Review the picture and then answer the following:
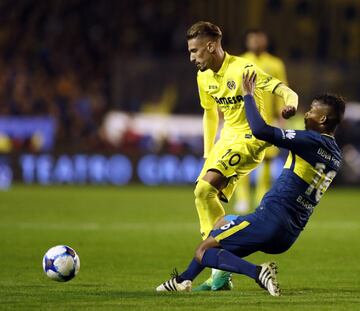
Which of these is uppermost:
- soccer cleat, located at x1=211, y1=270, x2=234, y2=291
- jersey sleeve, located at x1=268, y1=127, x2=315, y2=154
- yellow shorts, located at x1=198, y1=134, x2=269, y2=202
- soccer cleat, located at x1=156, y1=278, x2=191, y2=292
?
jersey sleeve, located at x1=268, y1=127, x2=315, y2=154

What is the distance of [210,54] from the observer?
7.53 m

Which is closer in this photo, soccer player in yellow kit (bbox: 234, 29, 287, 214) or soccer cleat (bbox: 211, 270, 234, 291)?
soccer cleat (bbox: 211, 270, 234, 291)

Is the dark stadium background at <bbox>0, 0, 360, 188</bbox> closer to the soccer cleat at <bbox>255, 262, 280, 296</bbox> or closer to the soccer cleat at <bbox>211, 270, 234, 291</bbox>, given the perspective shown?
the soccer cleat at <bbox>211, 270, 234, 291</bbox>

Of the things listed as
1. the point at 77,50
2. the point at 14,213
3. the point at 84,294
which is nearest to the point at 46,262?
the point at 84,294

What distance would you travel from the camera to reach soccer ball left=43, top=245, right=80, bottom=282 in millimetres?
7102

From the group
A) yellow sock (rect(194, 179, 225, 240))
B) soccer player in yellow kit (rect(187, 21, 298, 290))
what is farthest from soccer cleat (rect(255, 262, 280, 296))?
yellow sock (rect(194, 179, 225, 240))

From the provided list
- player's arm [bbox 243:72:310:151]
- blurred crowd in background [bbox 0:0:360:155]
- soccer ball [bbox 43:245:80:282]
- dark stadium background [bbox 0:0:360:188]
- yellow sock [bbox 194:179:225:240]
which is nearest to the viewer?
player's arm [bbox 243:72:310:151]

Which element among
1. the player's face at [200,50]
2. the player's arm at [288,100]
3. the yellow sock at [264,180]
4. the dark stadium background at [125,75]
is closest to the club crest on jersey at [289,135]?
the player's arm at [288,100]

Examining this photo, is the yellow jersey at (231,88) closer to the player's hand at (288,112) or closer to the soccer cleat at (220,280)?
the player's hand at (288,112)

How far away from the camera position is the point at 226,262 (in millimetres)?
6605

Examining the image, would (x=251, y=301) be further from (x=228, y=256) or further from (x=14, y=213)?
(x=14, y=213)

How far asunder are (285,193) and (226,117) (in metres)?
1.40

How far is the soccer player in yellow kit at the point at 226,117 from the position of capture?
746 centimetres

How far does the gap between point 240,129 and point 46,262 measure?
179 centimetres
